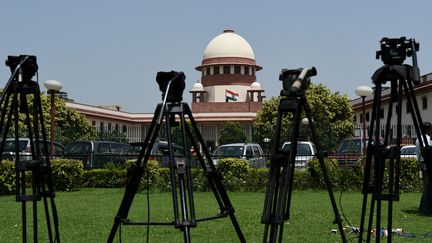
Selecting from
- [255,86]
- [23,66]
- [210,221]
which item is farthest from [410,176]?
[255,86]

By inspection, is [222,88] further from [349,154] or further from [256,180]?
[256,180]

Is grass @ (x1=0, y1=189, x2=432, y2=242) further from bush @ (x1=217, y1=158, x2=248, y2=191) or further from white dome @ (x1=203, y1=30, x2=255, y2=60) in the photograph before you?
white dome @ (x1=203, y1=30, x2=255, y2=60)

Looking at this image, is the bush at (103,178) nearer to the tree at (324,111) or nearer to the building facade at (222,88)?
the tree at (324,111)

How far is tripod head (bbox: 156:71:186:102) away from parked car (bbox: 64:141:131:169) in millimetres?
12641

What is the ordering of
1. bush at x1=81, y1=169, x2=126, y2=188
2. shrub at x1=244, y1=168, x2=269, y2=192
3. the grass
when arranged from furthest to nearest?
bush at x1=81, y1=169, x2=126, y2=188 < shrub at x1=244, y1=168, x2=269, y2=192 < the grass

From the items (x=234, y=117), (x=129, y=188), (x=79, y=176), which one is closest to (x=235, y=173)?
(x=79, y=176)

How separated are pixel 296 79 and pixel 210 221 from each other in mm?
4457

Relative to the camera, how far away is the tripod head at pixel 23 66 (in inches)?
165

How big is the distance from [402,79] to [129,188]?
75.8 inches

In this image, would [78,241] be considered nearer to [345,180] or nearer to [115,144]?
[345,180]

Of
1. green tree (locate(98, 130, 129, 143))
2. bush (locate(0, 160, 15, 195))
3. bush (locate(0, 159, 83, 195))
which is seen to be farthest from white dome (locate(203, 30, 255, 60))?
bush (locate(0, 160, 15, 195))

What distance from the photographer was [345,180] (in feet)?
46.2

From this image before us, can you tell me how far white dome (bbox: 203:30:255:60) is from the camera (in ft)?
197

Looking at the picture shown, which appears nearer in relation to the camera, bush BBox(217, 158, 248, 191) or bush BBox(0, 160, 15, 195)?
bush BBox(0, 160, 15, 195)
